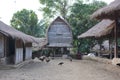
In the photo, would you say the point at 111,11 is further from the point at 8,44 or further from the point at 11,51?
the point at 11,51

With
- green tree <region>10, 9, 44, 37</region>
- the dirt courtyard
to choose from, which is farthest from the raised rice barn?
the dirt courtyard

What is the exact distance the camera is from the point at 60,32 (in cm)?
3538

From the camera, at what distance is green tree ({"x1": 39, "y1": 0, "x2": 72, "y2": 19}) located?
44.8 meters

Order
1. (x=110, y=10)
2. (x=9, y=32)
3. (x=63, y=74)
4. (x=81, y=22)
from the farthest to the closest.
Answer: (x=81, y=22), (x=9, y=32), (x=110, y=10), (x=63, y=74)

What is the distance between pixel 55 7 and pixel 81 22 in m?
10.1

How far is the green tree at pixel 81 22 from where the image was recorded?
36.0 meters

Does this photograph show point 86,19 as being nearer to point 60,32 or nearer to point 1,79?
point 60,32

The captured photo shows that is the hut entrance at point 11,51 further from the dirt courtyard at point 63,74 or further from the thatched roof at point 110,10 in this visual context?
the thatched roof at point 110,10

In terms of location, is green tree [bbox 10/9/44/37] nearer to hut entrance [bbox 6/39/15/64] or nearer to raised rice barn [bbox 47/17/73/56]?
raised rice barn [bbox 47/17/73/56]

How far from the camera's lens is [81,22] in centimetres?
3616

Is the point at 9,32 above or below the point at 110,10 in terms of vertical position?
below

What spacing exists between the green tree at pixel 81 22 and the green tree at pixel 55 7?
196 inches

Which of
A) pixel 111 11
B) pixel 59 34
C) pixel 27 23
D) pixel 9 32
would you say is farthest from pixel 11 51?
pixel 27 23

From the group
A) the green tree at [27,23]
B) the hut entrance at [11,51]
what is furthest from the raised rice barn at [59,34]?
the hut entrance at [11,51]
